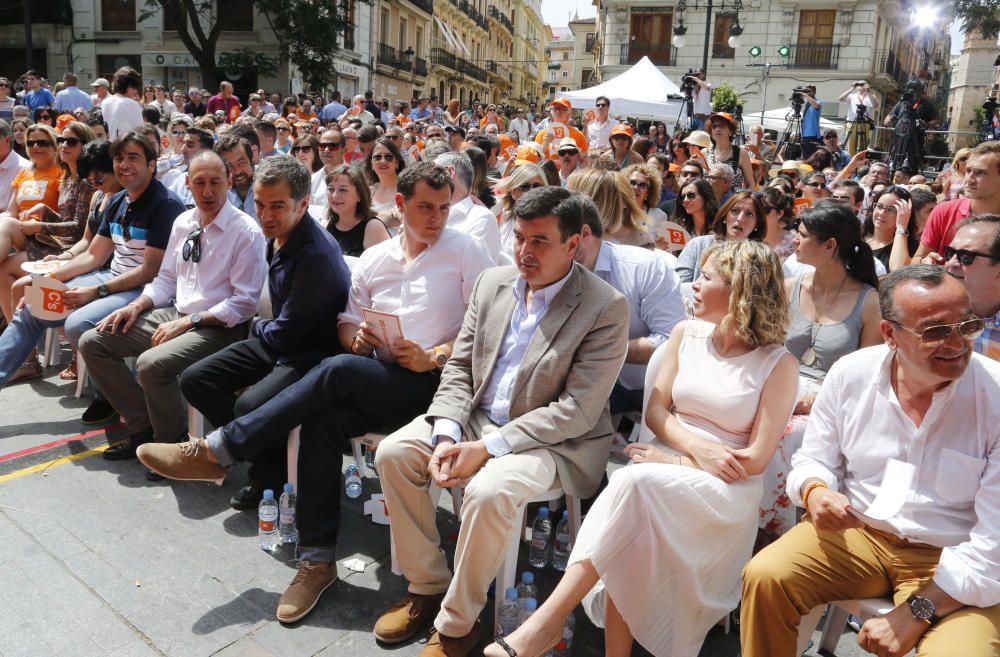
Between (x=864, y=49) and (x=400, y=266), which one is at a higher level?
(x=864, y=49)

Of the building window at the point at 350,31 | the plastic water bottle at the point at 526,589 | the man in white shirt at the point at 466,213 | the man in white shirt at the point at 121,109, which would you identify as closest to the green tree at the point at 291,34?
the building window at the point at 350,31

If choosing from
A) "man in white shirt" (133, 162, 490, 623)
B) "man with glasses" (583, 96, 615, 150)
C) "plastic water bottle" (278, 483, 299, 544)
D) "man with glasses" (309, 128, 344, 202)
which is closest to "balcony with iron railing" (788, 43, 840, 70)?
"man with glasses" (583, 96, 615, 150)

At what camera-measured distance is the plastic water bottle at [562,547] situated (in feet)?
10.3

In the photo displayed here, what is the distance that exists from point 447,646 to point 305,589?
67cm

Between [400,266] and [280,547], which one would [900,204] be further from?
[280,547]

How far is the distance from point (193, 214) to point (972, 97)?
207 ft

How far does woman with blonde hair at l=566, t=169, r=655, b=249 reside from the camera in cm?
419

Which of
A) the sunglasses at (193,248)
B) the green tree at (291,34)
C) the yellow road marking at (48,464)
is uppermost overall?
the green tree at (291,34)

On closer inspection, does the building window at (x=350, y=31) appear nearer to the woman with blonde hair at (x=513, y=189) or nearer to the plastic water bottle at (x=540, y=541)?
the woman with blonde hair at (x=513, y=189)

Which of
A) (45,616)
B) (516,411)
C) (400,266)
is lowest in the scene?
(45,616)

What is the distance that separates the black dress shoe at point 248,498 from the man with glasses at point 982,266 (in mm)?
3215

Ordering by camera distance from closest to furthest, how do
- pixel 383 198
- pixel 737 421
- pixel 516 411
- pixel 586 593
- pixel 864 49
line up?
1. pixel 586 593
2. pixel 737 421
3. pixel 516 411
4. pixel 383 198
5. pixel 864 49

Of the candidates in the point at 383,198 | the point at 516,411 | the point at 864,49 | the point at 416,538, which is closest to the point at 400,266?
→ the point at 516,411

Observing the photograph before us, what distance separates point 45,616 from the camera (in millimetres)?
2783
